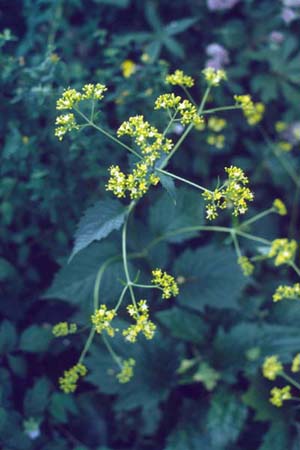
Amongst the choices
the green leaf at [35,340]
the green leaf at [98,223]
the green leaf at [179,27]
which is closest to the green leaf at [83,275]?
the green leaf at [35,340]

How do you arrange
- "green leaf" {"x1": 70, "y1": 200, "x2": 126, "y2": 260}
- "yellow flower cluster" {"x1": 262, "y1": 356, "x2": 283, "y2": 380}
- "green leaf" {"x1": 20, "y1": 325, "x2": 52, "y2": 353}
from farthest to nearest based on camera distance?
"green leaf" {"x1": 20, "y1": 325, "x2": 52, "y2": 353}, "yellow flower cluster" {"x1": 262, "y1": 356, "x2": 283, "y2": 380}, "green leaf" {"x1": 70, "y1": 200, "x2": 126, "y2": 260}

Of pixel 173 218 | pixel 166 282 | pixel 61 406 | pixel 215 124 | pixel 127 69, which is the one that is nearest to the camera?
pixel 166 282

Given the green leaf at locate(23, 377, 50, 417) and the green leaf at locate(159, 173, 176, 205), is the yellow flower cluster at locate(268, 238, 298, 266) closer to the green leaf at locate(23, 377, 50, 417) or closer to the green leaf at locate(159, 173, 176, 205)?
the green leaf at locate(159, 173, 176, 205)

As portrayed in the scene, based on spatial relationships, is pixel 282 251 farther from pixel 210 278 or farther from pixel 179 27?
pixel 179 27

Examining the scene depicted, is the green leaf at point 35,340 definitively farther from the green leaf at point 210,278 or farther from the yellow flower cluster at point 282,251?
the yellow flower cluster at point 282,251

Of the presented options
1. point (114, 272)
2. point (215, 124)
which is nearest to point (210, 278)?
point (114, 272)

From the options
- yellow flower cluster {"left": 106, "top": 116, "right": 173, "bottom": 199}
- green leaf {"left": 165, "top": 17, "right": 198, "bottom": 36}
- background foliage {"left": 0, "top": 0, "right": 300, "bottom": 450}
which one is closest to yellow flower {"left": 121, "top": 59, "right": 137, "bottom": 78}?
background foliage {"left": 0, "top": 0, "right": 300, "bottom": 450}

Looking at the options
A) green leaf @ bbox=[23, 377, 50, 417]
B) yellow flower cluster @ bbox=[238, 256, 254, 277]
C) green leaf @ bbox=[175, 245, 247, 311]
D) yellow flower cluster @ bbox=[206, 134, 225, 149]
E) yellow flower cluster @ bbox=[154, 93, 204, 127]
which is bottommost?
green leaf @ bbox=[23, 377, 50, 417]

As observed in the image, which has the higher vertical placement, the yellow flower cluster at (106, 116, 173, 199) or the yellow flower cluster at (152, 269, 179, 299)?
the yellow flower cluster at (106, 116, 173, 199)
